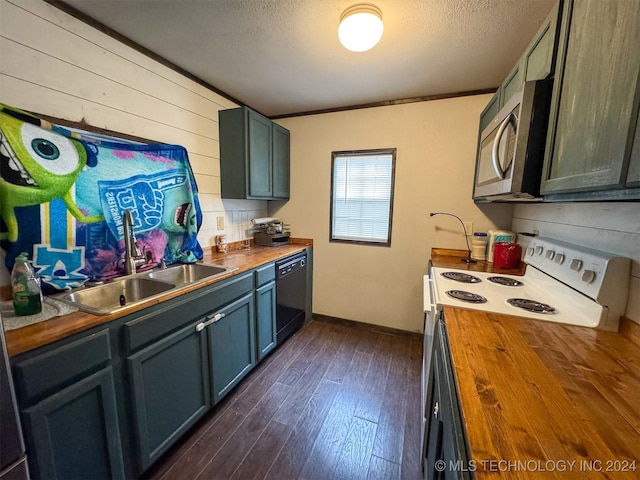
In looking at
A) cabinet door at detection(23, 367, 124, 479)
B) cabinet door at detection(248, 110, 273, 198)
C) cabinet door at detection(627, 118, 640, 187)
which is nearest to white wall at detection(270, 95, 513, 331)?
cabinet door at detection(248, 110, 273, 198)

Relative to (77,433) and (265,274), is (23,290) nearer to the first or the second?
(77,433)

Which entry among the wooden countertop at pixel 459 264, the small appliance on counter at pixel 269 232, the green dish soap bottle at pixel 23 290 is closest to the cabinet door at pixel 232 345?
the green dish soap bottle at pixel 23 290

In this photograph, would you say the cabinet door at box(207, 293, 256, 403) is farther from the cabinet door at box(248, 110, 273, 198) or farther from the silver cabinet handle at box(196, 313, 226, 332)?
the cabinet door at box(248, 110, 273, 198)

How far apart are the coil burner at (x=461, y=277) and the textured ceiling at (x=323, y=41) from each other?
4.73 ft

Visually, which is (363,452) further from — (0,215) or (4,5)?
(4,5)

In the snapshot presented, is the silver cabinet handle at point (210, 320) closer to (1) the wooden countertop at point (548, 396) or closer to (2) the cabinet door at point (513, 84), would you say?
(1) the wooden countertop at point (548, 396)

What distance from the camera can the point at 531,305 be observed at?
3.77ft

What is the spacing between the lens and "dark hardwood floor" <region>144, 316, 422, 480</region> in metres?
1.34

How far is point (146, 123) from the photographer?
1747 millimetres

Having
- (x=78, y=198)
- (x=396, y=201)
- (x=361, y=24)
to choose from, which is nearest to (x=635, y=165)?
(x=361, y=24)

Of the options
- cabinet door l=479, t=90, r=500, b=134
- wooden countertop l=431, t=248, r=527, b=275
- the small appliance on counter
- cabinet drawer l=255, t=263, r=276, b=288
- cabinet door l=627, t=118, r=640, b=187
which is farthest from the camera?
the small appliance on counter

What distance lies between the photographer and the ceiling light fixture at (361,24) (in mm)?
1286

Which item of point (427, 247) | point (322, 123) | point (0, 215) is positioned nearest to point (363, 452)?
point (427, 247)

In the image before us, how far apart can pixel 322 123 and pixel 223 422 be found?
271cm
